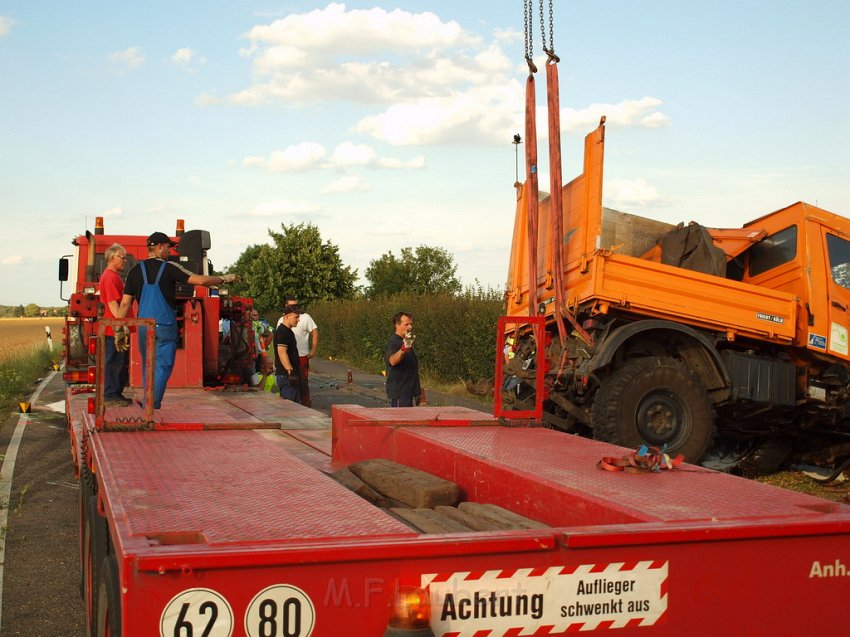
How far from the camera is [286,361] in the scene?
12398 mm

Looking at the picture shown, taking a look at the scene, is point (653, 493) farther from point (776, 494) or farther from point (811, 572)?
point (811, 572)

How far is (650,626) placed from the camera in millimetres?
2965

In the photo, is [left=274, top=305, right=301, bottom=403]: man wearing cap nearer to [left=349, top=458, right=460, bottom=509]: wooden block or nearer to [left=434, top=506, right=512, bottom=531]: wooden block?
[left=349, top=458, right=460, bottom=509]: wooden block

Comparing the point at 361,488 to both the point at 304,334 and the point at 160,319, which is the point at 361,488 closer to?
the point at 160,319

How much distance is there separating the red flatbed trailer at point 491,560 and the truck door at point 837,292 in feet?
22.5

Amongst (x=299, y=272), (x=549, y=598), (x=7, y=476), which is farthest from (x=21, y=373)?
(x=299, y=272)

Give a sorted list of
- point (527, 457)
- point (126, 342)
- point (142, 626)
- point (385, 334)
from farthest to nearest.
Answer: point (385, 334)
point (126, 342)
point (527, 457)
point (142, 626)

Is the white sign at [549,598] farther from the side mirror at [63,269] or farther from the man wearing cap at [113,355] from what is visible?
the side mirror at [63,269]

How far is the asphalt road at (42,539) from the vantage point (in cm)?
584

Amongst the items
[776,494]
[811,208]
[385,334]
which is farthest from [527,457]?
[385,334]

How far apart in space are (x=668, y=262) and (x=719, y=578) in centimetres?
813

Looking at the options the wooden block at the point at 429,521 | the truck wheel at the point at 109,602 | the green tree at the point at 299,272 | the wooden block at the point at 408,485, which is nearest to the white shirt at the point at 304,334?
the wooden block at the point at 408,485

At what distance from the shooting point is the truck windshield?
34.3 feet

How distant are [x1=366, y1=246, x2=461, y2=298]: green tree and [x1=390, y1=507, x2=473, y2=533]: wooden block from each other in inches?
2145
